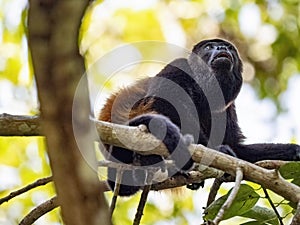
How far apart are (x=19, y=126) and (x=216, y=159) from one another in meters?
0.67

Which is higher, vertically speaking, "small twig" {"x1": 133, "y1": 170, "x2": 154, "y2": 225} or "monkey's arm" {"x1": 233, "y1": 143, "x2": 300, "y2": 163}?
"monkey's arm" {"x1": 233, "y1": 143, "x2": 300, "y2": 163}

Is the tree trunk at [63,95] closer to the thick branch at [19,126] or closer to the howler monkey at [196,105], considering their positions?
the thick branch at [19,126]

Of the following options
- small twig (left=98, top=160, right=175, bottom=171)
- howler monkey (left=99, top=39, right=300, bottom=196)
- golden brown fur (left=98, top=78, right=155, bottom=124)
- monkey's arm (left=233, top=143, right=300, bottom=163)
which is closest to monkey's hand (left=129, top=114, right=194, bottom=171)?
small twig (left=98, top=160, right=175, bottom=171)

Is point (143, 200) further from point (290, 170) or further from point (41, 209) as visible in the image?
point (290, 170)

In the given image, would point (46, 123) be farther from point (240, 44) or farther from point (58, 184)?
point (240, 44)

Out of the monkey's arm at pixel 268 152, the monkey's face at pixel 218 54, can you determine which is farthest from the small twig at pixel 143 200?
the monkey's face at pixel 218 54

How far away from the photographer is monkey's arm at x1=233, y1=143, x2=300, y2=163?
4.03 m

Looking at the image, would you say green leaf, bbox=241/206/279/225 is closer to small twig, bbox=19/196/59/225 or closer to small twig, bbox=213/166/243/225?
small twig, bbox=213/166/243/225

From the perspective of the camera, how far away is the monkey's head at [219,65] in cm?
452

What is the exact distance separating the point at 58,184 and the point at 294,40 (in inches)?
236

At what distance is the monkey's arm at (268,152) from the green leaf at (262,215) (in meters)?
1.31


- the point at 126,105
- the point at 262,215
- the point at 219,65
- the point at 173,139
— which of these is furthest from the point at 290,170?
the point at 219,65

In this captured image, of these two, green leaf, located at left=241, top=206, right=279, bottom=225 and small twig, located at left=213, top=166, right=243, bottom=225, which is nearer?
small twig, located at left=213, top=166, right=243, bottom=225

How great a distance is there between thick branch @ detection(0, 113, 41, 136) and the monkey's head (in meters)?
2.19
